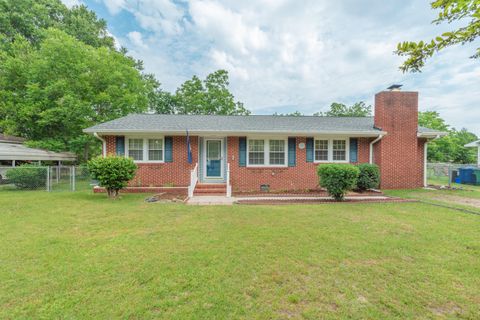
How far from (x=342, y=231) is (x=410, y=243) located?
1.11 meters

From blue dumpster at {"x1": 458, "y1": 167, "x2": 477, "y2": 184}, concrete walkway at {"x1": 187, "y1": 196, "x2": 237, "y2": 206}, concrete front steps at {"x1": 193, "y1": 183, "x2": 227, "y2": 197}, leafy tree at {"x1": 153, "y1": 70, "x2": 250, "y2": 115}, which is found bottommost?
concrete walkway at {"x1": 187, "y1": 196, "x2": 237, "y2": 206}

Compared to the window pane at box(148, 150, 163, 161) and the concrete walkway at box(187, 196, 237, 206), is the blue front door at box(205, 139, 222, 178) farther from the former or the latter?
the concrete walkway at box(187, 196, 237, 206)

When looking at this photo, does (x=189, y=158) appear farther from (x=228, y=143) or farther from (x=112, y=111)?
(x=112, y=111)

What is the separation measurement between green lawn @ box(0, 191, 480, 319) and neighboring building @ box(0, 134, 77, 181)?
972 cm

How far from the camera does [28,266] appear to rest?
300cm

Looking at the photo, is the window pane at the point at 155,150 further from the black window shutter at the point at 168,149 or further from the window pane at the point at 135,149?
the window pane at the point at 135,149

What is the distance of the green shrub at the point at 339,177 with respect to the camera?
7543mm

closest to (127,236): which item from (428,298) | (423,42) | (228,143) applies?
(428,298)

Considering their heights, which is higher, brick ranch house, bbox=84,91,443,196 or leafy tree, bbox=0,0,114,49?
leafy tree, bbox=0,0,114,49

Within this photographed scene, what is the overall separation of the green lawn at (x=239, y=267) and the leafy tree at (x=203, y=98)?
21.6 m

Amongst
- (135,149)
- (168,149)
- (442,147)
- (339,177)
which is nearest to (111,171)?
(135,149)

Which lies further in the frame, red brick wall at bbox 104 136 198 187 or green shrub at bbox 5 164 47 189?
green shrub at bbox 5 164 47 189

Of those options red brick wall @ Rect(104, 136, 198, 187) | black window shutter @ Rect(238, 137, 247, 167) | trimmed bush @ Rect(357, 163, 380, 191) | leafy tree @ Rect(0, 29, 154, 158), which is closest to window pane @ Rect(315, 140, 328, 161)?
trimmed bush @ Rect(357, 163, 380, 191)

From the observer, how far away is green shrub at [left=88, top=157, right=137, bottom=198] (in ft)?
25.8
